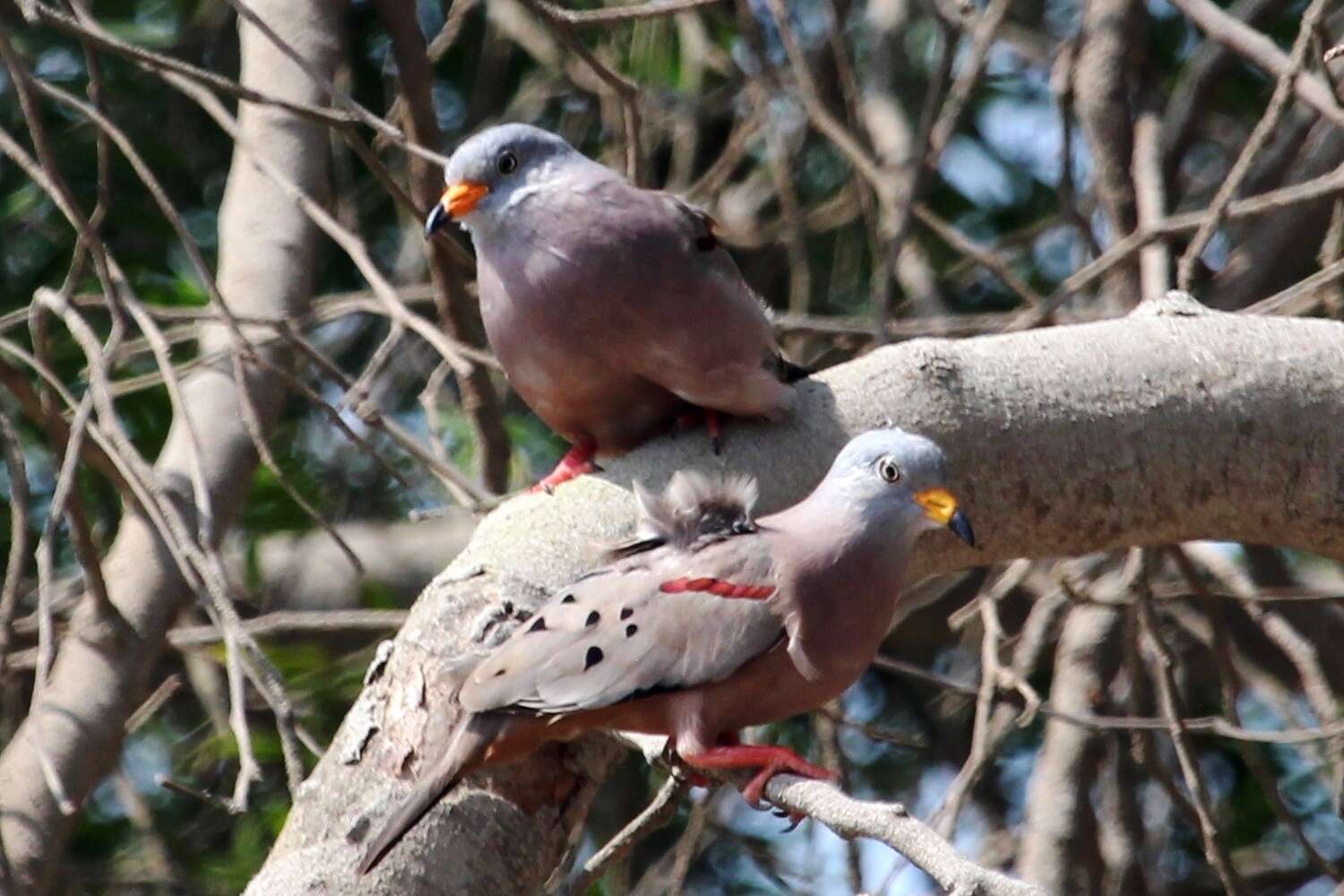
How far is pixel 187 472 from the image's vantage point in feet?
11.3

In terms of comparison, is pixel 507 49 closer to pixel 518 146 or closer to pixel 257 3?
pixel 257 3

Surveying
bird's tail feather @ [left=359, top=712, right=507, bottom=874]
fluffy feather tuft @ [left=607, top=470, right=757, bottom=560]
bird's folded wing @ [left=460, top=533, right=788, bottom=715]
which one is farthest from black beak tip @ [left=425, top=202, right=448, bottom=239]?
bird's tail feather @ [left=359, top=712, right=507, bottom=874]

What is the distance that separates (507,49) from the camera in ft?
16.0

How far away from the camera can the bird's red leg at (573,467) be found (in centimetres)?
291

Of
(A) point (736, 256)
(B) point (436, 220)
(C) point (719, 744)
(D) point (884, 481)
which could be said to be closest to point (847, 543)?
(D) point (884, 481)

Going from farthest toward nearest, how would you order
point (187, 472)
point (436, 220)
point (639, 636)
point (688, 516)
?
point (187, 472), point (436, 220), point (688, 516), point (639, 636)

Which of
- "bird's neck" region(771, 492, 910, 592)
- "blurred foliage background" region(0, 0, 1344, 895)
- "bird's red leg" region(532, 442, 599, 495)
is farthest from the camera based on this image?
"blurred foliage background" region(0, 0, 1344, 895)

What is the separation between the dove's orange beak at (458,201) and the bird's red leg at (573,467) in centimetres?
43

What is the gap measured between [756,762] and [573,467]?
0.75m

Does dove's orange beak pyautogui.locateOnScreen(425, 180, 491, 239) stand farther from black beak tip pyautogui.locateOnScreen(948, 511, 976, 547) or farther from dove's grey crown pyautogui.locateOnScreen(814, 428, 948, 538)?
black beak tip pyautogui.locateOnScreen(948, 511, 976, 547)

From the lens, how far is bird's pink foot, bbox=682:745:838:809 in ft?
7.81

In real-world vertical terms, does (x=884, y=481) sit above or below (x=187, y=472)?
above

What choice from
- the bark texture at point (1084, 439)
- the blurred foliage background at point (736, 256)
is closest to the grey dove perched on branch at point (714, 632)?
the bark texture at point (1084, 439)

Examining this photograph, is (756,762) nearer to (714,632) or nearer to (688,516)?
(714,632)
